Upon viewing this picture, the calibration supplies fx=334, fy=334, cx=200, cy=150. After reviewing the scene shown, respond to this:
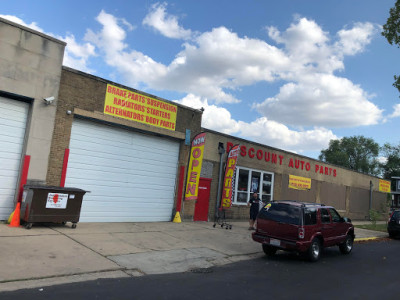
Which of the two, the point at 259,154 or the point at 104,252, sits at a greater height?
the point at 259,154

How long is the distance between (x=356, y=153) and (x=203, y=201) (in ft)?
236

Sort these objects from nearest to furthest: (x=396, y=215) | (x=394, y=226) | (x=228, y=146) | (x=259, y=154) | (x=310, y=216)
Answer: (x=310, y=216) → (x=394, y=226) → (x=396, y=215) → (x=228, y=146) → (x=259, y=154)

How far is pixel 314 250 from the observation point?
359 inches

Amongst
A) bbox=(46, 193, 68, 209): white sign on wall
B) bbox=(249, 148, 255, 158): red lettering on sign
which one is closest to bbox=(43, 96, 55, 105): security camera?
bbox=(46, 193, 68, 209): white sign on wall

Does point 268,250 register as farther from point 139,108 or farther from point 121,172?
point 139,108

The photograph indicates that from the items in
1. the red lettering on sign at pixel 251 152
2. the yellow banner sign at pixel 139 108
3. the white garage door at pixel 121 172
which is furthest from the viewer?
the red lettering on sign at pixel 251 152

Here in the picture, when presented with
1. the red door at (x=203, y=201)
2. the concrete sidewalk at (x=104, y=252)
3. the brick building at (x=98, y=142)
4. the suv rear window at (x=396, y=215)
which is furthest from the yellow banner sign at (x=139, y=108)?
the suv rear window at (x=396, y=215)

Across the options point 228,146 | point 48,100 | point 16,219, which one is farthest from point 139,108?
point 16,219

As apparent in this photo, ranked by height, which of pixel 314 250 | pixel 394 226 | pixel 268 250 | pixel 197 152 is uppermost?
pixel 197 152

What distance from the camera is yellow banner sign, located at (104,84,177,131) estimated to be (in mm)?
12906

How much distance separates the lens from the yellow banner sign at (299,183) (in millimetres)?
22114

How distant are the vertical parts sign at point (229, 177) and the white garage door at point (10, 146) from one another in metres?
9.16

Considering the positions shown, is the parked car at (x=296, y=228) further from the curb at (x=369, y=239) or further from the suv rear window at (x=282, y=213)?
the curb at (x=369, y=239)

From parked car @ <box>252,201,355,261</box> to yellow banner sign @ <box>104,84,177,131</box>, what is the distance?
6.77 metres
